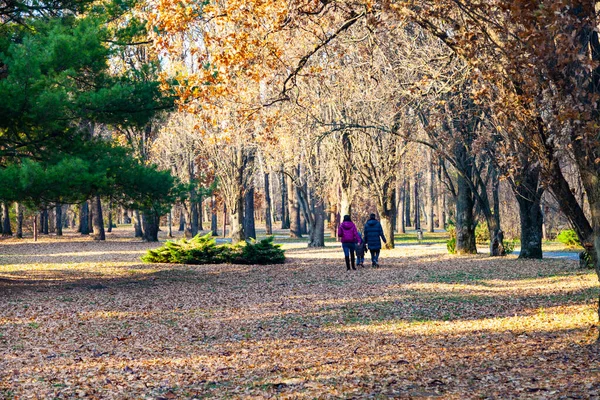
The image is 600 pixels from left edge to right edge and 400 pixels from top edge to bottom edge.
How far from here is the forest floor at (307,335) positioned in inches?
272

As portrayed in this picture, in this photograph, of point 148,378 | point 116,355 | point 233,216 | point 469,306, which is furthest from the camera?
point 233,216

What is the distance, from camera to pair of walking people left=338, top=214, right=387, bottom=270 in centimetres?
1980

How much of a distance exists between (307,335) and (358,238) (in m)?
10.2

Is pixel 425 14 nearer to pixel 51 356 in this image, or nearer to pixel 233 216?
pixel 51 356

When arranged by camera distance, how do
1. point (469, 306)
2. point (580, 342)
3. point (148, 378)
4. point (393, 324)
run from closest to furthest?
1. point (148, 378)
2. point (580, 342)
3. point (393, 324)
4. point (469, 306)

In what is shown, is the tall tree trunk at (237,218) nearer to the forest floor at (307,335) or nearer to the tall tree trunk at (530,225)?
the forest floor at (307,335)

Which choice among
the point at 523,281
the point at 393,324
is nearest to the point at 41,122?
the point at 393,324

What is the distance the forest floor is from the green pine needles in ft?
14.0

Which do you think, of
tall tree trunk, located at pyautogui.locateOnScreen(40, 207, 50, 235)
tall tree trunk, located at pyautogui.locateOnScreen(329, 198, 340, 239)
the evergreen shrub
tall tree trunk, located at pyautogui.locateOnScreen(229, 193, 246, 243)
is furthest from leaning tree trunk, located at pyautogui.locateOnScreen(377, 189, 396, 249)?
tall tree trunk, located at pyautogui.locateOnScreen(40, 207, 50, 235)

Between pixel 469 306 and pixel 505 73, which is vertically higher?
pixel 505 73

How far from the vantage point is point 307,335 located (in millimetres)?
10039

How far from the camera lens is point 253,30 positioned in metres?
11.3

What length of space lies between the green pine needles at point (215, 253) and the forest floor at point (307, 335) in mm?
4253

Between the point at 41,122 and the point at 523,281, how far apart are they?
443 inches
